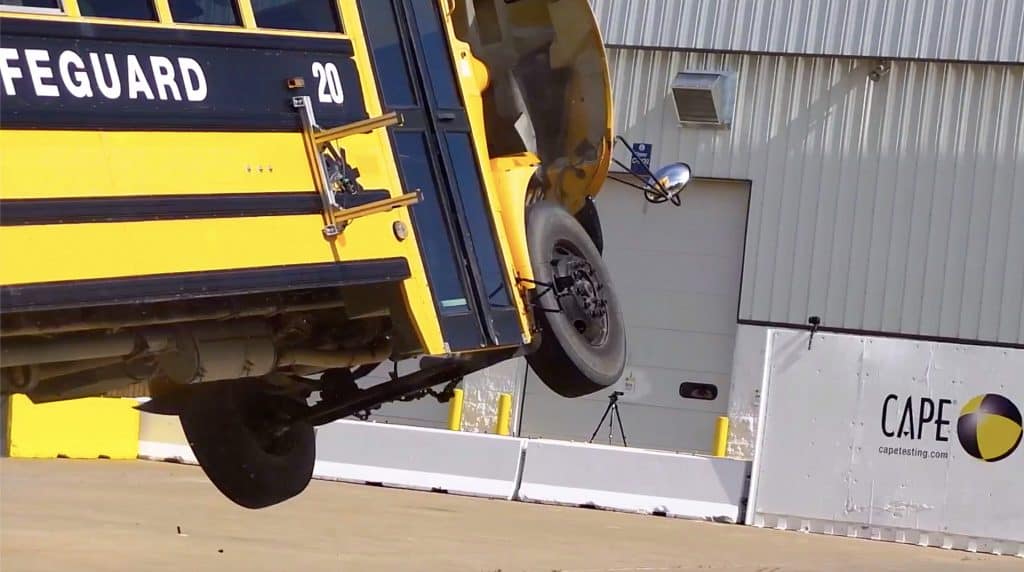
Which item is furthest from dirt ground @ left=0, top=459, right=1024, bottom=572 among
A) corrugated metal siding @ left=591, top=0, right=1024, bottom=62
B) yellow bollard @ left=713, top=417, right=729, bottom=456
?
corrugated metal siding @ left=591, top=0, right=1024, bottom=62

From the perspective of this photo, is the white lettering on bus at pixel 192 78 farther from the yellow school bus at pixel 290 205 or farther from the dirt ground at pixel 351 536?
the dirt ground at pixel 351 536

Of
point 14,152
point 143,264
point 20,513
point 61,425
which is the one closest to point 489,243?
point 143,264

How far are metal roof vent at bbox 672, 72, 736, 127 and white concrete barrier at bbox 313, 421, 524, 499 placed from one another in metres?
5.94

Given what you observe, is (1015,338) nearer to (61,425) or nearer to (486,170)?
(61,425)

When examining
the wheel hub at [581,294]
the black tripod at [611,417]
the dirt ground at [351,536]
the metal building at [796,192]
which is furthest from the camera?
the black tripod at [611,417]

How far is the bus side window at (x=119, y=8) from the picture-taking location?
14.3 feet

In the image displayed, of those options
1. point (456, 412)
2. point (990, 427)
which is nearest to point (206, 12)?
point (990, 427)

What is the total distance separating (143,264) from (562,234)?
2446 mm

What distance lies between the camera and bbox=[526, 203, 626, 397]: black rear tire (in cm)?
630

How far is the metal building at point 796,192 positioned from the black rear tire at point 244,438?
10.4 m

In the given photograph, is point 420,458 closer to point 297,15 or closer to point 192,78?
point 297,15

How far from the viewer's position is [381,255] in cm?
525

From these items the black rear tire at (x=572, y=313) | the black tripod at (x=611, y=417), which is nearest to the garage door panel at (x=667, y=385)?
the black tripod at (x=611, y=417)

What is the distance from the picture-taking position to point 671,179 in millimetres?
7070
